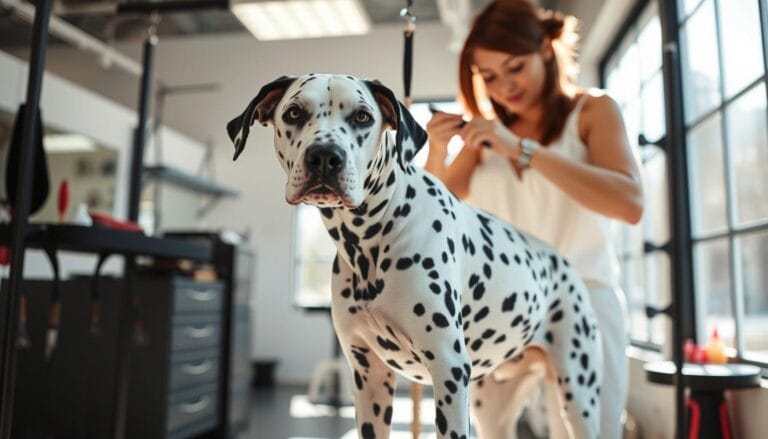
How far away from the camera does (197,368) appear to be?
139 inches

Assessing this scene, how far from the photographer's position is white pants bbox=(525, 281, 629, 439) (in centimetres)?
112

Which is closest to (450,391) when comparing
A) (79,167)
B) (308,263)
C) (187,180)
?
(79,167)

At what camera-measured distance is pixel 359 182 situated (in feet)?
2.18

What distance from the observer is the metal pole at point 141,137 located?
201 cm

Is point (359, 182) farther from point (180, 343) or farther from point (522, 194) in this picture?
point (180, 343)

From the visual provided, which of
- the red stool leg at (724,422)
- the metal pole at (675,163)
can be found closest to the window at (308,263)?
the red stool leg at (724,422)

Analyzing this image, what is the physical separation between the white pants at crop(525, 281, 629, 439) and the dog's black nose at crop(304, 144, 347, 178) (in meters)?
0.77

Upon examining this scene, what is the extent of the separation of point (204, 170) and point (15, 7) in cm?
384

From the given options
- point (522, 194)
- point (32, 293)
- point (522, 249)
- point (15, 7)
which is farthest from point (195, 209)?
point (522, 249)

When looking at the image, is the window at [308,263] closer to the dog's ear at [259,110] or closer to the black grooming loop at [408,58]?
the black grooming loop at [408,58]

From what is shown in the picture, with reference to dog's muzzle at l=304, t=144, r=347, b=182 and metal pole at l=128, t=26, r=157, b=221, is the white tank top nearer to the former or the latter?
dog's muzzle at l=304, t=144, r=347, b=182

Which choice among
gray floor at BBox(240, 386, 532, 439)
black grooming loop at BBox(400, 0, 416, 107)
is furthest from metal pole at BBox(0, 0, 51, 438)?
gray floor at BBox(240, 386, 532, 439)

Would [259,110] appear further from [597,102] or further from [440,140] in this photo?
[597,102]

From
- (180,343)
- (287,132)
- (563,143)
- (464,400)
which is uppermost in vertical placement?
(563,143)
